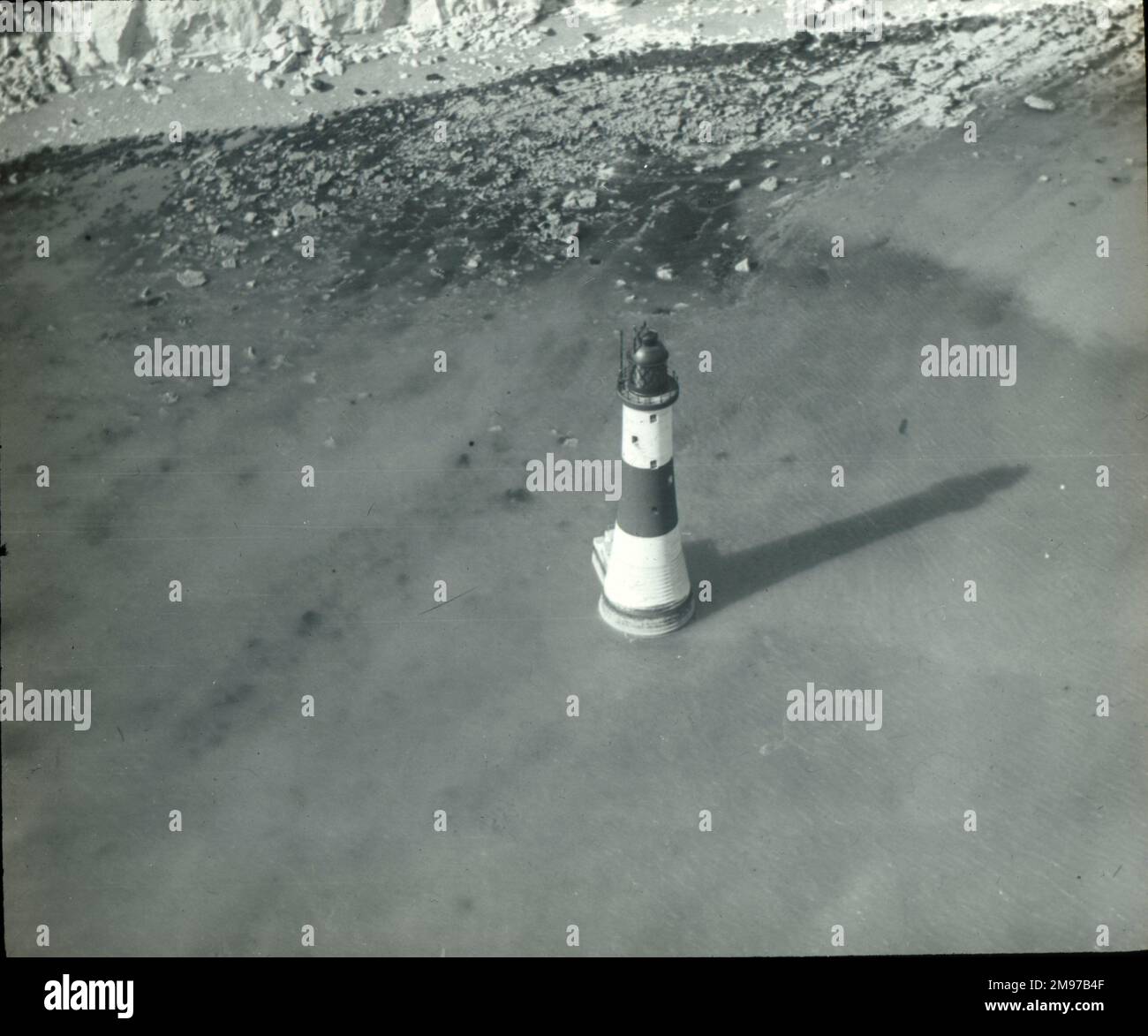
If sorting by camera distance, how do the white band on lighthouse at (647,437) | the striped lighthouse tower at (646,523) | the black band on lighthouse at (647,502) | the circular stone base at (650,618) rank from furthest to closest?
the circular stone base at (650,618)
the black band on lighthouse at (647,502)
the white band on lighthouse at (647,437)
the striped lighthouse tower at (646,523)

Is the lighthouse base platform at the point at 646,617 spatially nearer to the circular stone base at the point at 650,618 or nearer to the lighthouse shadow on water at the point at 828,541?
the circular stone base at the point at 650,618

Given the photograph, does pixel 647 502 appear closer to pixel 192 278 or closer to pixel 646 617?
pixel 646 617

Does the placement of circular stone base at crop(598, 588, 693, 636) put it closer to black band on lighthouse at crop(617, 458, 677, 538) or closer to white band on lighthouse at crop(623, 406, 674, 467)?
black band on lighthouse at crop(617, 458, 677, 538)

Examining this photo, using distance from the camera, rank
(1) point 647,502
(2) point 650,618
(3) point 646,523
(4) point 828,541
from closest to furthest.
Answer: (1) point 647,502
(3) point 646,523
(2) point 650,618
(4) point 828,541

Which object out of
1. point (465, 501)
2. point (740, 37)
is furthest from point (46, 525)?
point (740, 37)

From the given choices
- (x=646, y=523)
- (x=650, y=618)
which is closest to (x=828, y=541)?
(x=650, y=618)

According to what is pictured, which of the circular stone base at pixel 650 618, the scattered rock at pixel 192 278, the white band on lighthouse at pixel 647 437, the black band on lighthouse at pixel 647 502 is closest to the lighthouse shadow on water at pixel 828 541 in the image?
the circular stone base at pixel 650 618

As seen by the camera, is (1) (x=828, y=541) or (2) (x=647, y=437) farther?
(1) (x=828, y=541)
